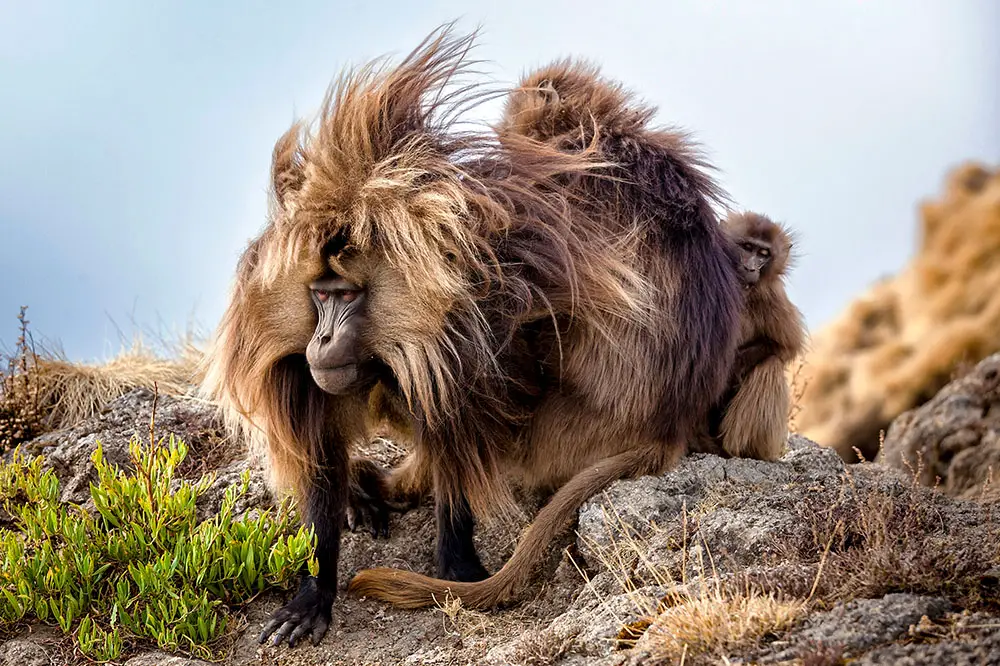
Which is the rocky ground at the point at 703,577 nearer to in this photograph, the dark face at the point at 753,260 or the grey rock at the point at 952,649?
the grey rock at the point at 952,649

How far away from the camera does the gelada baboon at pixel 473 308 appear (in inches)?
157

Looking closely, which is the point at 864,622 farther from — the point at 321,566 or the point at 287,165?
the point at 287,165

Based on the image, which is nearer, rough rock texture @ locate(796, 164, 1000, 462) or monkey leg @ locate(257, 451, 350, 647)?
monkey leg @ locate(257, 451, 350, 647)

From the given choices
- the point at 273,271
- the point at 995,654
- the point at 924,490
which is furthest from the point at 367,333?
the point at 924,490

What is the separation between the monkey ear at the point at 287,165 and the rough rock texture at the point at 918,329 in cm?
905

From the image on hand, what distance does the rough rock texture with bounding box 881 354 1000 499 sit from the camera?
6.98m

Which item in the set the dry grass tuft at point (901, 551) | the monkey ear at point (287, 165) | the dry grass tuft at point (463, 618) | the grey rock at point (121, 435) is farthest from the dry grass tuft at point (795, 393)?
the grey rock at point (121, 435)

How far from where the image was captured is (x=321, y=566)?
4566 mm

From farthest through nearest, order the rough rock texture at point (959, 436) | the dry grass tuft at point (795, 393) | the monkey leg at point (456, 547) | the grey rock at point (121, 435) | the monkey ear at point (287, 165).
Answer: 1. the rough rock texture at point (959, 436)
2. the dry grass tuft at point (795, 393)
3. the grey rock at point (121, 435)
4. the monkey leg at point (456, 547)
5. the monkey ear at point (287, 165)

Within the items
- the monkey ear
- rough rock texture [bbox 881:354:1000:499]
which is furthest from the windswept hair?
rough rock texture [bbox 881:354:1000:499]

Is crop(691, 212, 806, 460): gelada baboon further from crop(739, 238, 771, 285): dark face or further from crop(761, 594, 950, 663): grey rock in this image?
crop(761, 594, 950, 663): grey rock

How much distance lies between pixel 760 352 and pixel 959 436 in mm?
2725

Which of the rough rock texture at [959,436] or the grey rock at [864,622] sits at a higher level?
the rough rock texture at [959,436]

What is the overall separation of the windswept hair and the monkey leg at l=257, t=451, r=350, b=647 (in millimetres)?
110
